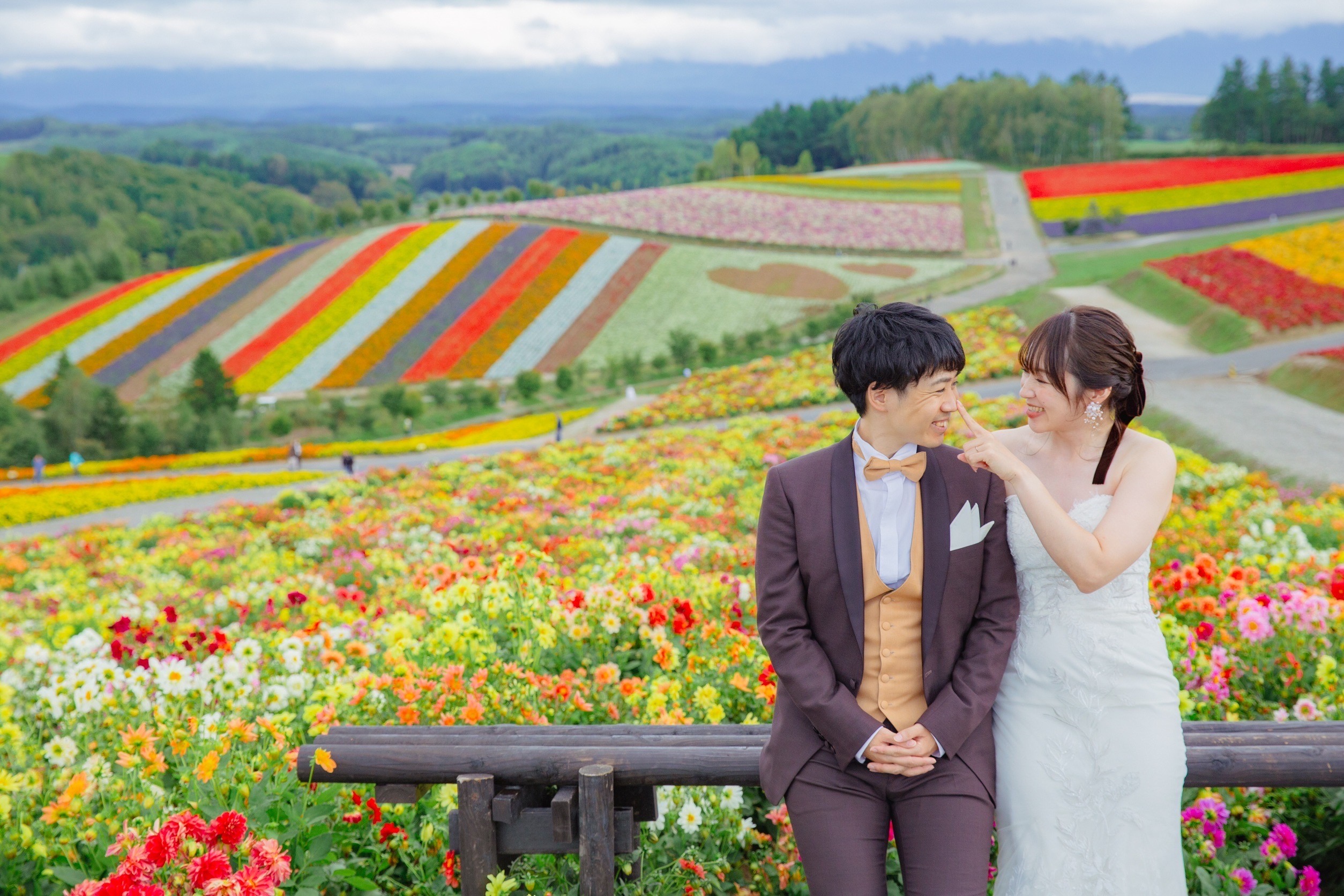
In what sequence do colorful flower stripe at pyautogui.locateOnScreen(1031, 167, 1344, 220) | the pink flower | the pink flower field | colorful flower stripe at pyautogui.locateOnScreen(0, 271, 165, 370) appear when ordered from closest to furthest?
the pink flower, colorful flower stripe at pyautogui.locateOnScreen(0, 271, 165, 370), colorful flower stripe at pyautogui.locateOnScreen(1031, 167, 1344, 220), the pink flower field

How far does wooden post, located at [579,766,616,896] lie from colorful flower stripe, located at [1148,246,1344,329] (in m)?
26.4

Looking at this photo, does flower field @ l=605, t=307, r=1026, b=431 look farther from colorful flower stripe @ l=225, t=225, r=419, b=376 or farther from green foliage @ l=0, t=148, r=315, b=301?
green foliage @ l=0, t=148, r=315, b=301

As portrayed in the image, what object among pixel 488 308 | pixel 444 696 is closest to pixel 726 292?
pixel 488 308

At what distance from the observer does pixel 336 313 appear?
4141cm

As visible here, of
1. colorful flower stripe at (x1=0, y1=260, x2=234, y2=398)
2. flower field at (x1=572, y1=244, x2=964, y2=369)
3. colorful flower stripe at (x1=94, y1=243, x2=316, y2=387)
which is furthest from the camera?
colorful flower stripe at (x1=0, y1=260, x2=234, y2=398)

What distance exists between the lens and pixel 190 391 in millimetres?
32688

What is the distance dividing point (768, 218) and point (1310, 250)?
28018mm

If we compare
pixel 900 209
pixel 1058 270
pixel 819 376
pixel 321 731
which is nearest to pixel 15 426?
pixel 819 376

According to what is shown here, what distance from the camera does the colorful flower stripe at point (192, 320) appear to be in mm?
38812

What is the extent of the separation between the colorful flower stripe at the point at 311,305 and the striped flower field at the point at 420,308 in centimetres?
11

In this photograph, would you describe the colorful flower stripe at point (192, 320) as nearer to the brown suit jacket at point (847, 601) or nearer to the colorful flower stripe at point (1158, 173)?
the brown suit jacket at point (847, 601)

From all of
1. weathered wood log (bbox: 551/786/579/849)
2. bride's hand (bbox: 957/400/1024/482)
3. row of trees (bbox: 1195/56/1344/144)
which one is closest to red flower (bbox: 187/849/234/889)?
weathered wood log (bbox: 551/786/579/849)

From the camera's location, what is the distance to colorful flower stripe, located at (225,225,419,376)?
38.2 metres

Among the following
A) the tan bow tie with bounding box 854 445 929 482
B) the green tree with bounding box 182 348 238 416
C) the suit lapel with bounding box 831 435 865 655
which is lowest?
Result: the green tree with bounding box 182 348 238 416
